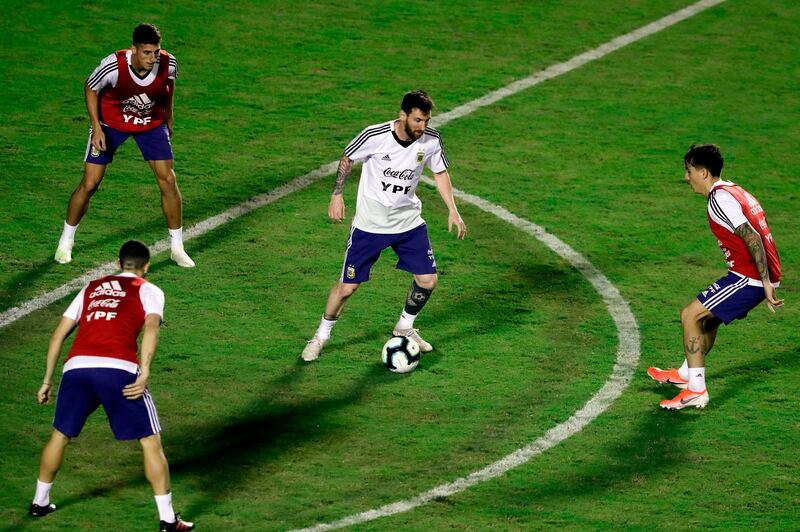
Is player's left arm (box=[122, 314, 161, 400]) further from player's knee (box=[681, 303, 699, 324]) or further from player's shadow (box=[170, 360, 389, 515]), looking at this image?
player's knee (box=[681, 303, 699, 324])

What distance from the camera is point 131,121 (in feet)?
40.6

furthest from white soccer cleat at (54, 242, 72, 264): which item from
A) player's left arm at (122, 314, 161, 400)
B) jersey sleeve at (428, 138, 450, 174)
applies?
player's left arm at (122, 314, 161, 400)

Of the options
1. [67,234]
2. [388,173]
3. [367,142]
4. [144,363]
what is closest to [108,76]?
[67,234]

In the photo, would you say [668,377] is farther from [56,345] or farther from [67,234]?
[67,234]

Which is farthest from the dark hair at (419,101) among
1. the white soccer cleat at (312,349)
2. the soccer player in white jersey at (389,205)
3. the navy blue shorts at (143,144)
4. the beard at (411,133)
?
the navy blue shorts at (143,144)

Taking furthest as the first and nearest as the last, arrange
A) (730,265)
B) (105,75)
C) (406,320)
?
(105,75) < (406,320) < (730,265)

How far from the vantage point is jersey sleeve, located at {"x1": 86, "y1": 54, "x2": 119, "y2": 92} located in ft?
39.7

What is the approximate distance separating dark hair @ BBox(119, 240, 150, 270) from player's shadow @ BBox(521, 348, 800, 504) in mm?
3063

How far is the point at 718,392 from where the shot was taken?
10797mm

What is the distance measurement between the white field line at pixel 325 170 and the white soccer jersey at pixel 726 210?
18.8 ft

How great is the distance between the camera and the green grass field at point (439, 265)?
362 inches

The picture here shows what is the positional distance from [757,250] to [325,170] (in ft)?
21.6

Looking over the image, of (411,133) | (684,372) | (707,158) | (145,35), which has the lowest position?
(684,372)

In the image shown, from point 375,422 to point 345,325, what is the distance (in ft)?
6.39
